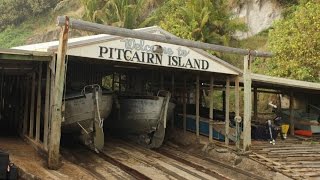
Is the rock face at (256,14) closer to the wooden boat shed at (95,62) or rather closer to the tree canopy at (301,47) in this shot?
the tree canopy at (301,47)

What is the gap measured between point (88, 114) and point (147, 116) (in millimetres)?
2658

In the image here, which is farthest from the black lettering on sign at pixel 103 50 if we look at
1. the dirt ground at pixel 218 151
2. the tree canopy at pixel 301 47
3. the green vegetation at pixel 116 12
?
the green vegetation at pixel 116 12

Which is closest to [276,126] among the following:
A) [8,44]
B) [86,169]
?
[86,169]

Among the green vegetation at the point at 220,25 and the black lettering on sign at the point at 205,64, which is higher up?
the green vegetation at the point at 220,25

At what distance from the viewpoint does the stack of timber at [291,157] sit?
12656 millimetres

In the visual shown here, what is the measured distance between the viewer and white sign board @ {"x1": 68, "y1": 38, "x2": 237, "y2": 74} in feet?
39.9

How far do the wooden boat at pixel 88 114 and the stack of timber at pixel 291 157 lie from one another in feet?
17.5

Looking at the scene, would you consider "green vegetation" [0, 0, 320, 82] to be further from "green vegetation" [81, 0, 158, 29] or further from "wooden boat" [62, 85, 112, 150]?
"wooden boat" [62, 85, 112, 150]

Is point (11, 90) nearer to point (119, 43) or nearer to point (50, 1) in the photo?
point (119, 43)

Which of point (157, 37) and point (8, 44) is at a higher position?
point (8, 44)

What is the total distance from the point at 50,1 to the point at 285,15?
95.5ft

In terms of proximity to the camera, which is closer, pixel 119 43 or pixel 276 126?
pixel 119 43

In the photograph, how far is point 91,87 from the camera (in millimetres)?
14023

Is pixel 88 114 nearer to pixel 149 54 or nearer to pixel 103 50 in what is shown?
pixel 103 50
